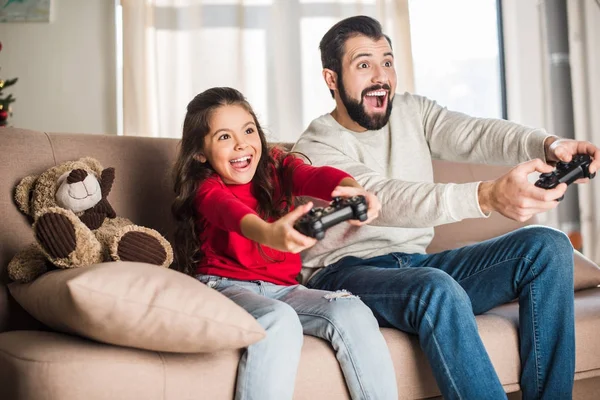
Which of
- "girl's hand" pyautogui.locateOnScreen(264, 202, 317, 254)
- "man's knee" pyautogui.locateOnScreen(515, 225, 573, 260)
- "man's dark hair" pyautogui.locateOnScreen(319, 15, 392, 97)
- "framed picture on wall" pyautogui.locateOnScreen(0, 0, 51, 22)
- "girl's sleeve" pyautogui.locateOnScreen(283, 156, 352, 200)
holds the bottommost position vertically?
"man's knee" pyautogui.locateOnScreen(515, 225, 573, 260)

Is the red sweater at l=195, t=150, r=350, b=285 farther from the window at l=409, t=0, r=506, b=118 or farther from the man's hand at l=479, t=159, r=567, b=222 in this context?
the window at l=409, t=0, r=506, b=118

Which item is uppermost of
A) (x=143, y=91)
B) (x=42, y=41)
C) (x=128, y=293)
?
(x=42, y=41)

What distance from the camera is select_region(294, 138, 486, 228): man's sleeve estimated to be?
1.52 m

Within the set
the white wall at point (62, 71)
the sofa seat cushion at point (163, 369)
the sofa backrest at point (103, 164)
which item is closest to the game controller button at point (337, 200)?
the sofa seat cushion at point (163, 369)

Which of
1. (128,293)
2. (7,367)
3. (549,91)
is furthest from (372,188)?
(549,91)

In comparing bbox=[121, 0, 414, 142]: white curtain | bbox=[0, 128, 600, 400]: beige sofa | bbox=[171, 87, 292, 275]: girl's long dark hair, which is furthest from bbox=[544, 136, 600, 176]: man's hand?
bbox=[121, 0, 414, 142]: white curtain

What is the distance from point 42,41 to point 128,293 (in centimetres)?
301

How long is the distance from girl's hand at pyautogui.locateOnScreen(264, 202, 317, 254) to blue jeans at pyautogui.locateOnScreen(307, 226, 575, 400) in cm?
34

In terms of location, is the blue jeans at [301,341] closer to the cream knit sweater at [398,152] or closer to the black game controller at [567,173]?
the cream knit sweater at [398,152]

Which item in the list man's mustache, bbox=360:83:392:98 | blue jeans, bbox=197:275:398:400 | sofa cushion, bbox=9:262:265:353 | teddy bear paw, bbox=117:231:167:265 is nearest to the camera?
sofa cushion, bbox=9:262:265:353

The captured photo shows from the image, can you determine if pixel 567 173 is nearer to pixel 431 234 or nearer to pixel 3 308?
pixel 431 234

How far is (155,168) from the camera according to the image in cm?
191

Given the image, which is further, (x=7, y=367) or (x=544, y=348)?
(x=544, y=348)

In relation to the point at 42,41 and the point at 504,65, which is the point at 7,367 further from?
the point at 504,65
